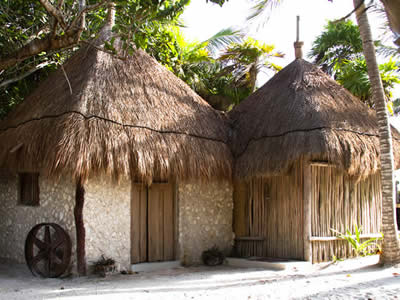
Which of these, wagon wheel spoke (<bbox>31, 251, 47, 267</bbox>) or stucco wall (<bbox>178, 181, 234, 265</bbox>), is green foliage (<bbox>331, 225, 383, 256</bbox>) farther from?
wagon wheel spoke (<bbox>31, 251, 47, 267</bbox>)

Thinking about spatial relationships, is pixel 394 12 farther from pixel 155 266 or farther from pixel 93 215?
pixel 155 266

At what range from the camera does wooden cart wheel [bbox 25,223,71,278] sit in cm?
690

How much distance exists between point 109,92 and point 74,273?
2.99m

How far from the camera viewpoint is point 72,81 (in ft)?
26.2

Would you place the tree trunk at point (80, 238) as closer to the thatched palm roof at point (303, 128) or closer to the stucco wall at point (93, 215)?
the stucco wall at point (93, 215)

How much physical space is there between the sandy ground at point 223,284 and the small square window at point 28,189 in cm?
116

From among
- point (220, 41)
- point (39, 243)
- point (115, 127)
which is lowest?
point (39, 243)

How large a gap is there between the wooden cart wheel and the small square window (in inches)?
41.1

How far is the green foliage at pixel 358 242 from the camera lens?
831 cm

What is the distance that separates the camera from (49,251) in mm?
7062

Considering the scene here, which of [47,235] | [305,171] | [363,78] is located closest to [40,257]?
[47,235]

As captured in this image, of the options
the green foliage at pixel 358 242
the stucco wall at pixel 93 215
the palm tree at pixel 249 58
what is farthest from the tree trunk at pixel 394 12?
the palm tree at pixel 249 58

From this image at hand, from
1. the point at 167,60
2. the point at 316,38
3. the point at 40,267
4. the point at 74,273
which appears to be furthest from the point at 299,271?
the point at 316,38

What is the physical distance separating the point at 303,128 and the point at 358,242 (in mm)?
2412
